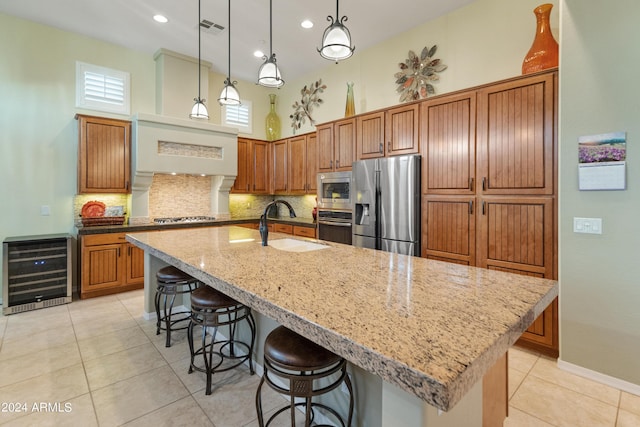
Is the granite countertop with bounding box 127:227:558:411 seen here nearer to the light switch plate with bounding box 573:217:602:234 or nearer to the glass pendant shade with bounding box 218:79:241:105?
the light switch plate with bounding box 573:217:602:234

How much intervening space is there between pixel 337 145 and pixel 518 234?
2418 millimetres

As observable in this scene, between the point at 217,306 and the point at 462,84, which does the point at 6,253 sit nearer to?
the point at 217,306

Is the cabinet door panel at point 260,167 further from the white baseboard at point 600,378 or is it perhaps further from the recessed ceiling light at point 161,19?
the white baseboard at point 600,378

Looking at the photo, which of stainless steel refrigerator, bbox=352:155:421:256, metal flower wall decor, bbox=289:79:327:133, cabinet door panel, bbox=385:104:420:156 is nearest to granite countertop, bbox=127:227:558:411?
stainless steel refrigerator, bbox=352:155:421:256

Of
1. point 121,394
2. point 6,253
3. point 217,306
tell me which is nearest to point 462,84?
point 217,306

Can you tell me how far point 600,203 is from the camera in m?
2.16

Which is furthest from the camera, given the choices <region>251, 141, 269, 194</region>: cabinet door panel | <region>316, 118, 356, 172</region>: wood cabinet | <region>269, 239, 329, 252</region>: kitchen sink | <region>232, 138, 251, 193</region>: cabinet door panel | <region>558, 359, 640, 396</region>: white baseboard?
<region>251, 141, 269, 194</region>: cabinet door panel

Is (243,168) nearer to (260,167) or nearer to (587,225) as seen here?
(260,167)

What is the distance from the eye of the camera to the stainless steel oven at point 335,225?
4039mm

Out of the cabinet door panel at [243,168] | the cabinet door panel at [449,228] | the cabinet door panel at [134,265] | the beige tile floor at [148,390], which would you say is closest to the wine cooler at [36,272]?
the cabinet door panel at [134,265]

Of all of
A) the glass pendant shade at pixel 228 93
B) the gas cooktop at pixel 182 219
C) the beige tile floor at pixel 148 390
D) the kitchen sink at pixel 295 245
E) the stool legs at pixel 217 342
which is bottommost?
the beige tile floor at pixel 148 390

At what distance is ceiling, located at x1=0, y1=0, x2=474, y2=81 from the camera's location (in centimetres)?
341

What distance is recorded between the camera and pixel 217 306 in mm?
1942

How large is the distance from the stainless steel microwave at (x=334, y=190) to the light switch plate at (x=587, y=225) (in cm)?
227
